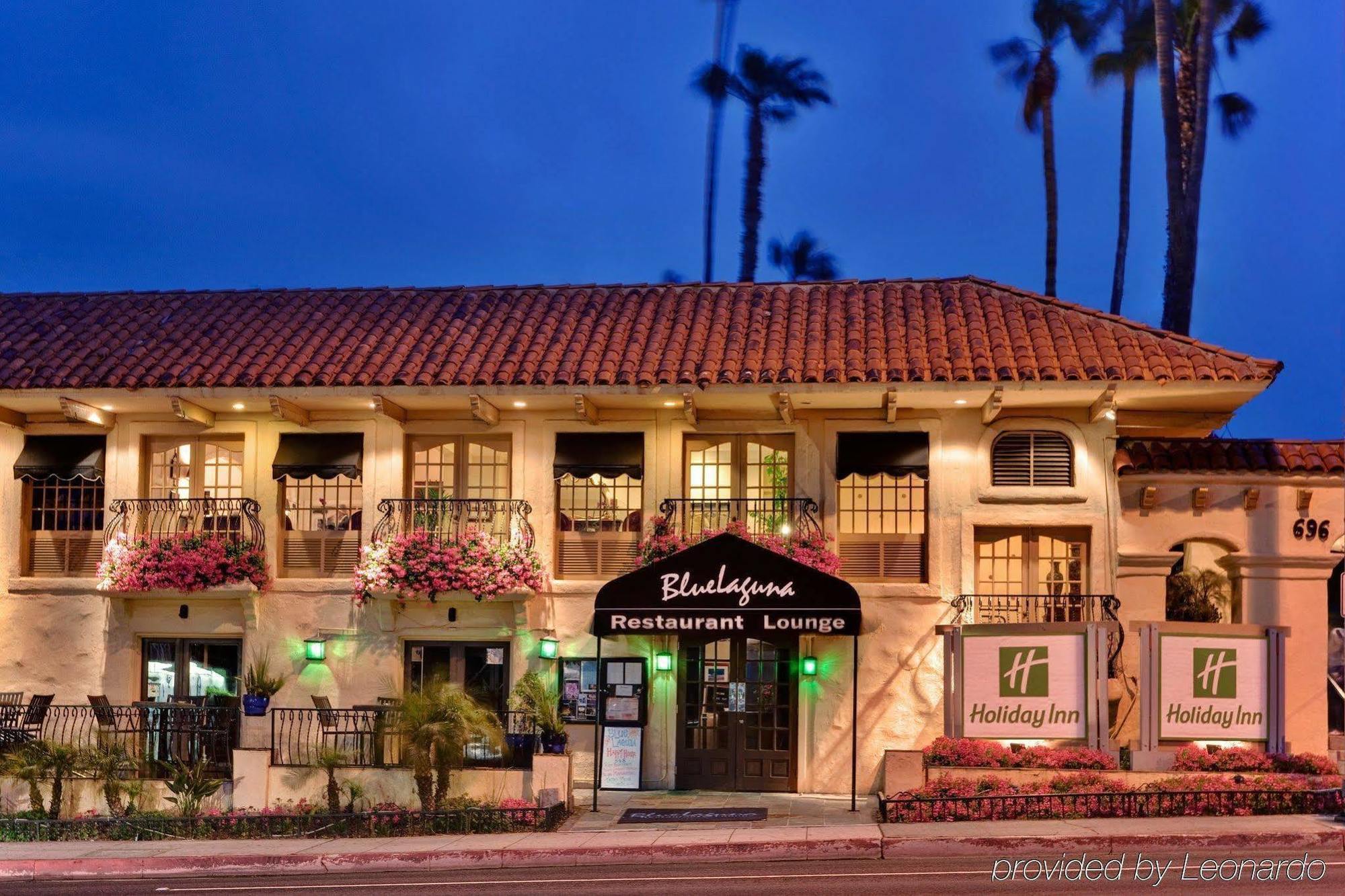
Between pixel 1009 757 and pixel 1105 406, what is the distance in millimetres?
5147

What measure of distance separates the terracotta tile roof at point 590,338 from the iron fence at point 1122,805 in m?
5.62

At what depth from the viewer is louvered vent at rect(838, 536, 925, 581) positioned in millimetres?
22625

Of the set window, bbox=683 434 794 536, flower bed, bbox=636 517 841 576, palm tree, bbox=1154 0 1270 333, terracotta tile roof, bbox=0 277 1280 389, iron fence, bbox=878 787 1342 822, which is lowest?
→ iron fence, bbox=878 787 1342 822

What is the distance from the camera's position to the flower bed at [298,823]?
64.2 feet

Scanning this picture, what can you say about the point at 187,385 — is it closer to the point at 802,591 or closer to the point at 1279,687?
the point at 802,591

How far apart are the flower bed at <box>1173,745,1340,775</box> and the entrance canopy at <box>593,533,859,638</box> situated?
4616mm

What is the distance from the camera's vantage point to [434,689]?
21.0 metres

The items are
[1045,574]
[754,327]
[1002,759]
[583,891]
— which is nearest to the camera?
[583,891]

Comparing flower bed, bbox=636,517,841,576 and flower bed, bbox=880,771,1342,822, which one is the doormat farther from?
flower bed, bbox=636,517,841,576

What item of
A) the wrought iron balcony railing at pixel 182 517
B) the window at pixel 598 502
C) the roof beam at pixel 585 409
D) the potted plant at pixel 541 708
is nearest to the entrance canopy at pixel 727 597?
the potted plant at pixel 541 708

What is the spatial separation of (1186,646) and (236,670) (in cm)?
1415

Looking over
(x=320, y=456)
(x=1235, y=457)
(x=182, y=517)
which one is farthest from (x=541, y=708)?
(x=1235, y=457)

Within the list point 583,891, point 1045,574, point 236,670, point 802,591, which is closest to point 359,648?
point 236,670

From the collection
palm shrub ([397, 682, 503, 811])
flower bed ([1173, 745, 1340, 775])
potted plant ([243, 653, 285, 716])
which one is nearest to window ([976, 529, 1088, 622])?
flower bed ([1173, 745, 1340, 775])
